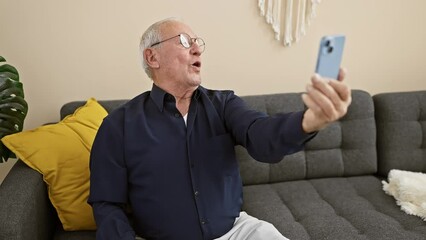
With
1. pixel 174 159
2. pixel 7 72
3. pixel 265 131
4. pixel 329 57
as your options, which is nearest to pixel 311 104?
pixel 329 57

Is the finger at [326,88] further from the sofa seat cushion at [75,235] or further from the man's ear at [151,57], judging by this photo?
the sofa seat cushion at [75,235]

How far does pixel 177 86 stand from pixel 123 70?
729 mm

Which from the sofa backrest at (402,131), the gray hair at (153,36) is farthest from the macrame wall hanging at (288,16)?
the gray hair at (153,36)

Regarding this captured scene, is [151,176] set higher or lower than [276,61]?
lower

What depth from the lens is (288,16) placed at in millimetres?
2084

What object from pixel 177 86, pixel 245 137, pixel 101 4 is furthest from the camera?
pixel 101 4

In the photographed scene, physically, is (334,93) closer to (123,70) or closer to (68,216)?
(68,216)

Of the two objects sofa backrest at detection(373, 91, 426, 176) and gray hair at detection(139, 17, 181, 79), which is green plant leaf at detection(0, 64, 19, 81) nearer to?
gray hair at detection(139, 17, 181, 79)

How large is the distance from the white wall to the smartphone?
3.90 ft

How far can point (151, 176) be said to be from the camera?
1.37m

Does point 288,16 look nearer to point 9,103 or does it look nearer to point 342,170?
point 342,170

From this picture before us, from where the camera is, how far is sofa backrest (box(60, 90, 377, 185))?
192 cm

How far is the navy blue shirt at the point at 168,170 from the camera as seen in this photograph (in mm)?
1356

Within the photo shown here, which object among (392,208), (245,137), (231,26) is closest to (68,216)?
(245,137)
